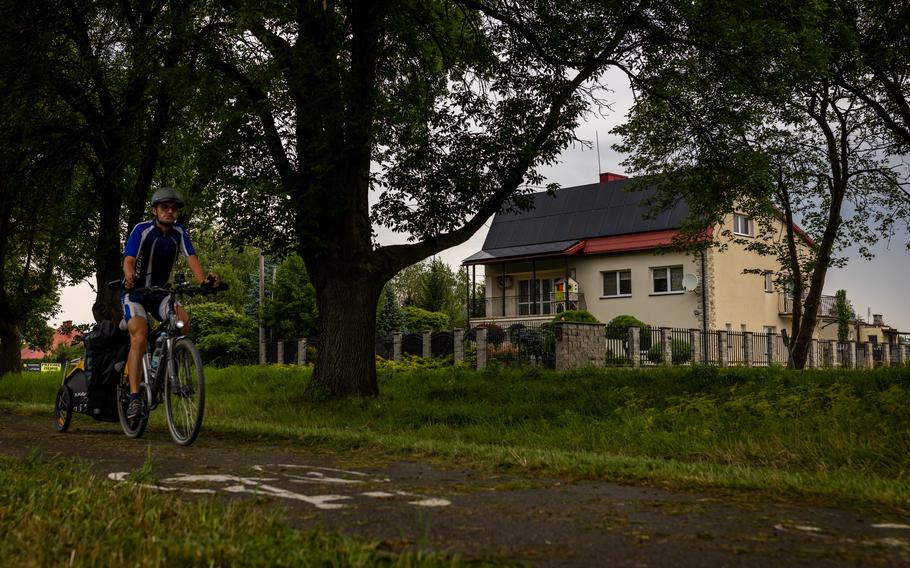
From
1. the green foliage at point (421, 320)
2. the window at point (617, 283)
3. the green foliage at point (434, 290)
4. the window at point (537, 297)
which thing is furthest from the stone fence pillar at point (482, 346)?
the green foliage at point (434, 290)

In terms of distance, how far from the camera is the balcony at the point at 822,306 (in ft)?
157

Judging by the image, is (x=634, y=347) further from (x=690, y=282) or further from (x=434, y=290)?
(x=434, y=290)

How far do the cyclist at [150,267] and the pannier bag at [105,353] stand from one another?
75 cm

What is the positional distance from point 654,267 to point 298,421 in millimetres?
33829

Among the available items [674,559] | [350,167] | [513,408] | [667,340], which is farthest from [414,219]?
[667,340]

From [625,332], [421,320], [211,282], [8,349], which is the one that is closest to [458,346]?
[625,332]

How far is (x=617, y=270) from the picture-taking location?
147 feet

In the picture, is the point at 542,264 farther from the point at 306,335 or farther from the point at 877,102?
the point at 877,102

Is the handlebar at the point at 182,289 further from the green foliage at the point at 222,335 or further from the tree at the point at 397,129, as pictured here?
the green foliage at the point at 222,335

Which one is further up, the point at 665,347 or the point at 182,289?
the point at 182,289

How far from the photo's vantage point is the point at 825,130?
69.9ft

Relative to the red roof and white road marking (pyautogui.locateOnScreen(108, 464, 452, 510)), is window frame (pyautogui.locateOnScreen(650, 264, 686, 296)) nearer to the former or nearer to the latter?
the red roof

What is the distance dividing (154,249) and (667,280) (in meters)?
38.1

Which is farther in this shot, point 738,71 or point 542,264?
point 542,264
